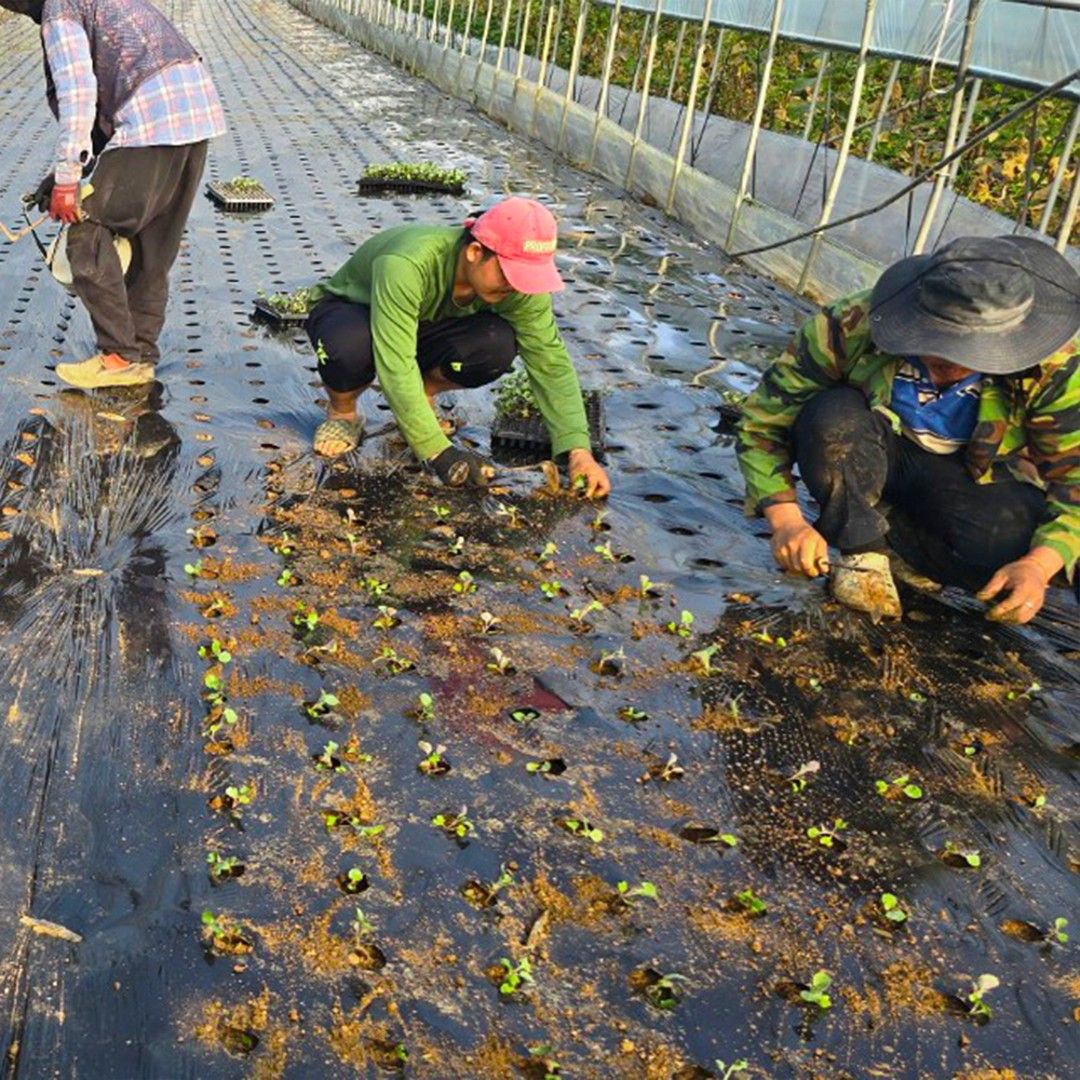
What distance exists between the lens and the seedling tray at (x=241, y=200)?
8.39 metres

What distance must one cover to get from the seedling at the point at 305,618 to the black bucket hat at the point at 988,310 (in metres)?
1.70

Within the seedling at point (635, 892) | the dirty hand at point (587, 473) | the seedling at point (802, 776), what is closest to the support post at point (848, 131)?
the dirty hand at point (587, 473)

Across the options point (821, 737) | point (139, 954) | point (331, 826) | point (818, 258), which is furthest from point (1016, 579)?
point (818, 258)

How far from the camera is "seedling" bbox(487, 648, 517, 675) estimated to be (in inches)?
126

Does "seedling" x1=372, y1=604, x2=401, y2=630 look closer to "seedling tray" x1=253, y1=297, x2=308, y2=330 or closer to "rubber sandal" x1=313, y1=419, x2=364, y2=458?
"rubber sandal" x1=313, y1=419, x2=364, y2=458

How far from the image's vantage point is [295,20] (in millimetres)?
28953

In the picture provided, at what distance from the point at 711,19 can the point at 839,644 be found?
758 cm

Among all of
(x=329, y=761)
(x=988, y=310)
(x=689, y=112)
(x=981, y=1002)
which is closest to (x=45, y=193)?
(x=329, y=761)

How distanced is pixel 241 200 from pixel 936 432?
6.25m

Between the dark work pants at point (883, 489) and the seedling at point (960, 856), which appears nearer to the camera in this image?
the seedling at point (960, 856)

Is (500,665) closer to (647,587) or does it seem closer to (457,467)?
(647,587)

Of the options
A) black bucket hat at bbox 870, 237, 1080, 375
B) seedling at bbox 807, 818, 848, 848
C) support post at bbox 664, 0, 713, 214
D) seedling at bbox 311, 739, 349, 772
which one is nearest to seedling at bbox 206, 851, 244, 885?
seedling at bbox 311, 739, 349, 772

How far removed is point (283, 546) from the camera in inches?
147

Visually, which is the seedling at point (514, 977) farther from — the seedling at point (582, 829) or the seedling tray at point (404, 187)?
the seedling tray at point (404, 187)
